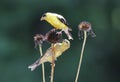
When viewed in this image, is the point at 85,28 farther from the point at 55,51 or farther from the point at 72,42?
the point at 72,42

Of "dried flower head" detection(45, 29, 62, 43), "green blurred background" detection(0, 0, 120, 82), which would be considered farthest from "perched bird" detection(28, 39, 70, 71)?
"green blurred background" detection(0, 0, 120, 82)

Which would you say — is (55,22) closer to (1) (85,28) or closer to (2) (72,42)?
(1) (85,28)

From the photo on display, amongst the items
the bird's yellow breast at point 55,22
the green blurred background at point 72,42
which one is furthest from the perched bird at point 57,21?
the green blurred background at point 72,42

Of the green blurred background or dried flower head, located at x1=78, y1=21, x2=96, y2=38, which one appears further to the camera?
the green blurred background

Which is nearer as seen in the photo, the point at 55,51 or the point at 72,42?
the point at 55,51

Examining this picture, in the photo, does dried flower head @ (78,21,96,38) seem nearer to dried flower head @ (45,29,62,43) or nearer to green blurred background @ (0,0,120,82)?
dried flower head @ (45,29,62,43)

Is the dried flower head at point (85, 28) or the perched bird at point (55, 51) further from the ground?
the dried flower head at point (85, 28)

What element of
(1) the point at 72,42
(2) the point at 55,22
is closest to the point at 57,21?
(2) the point at 55,22

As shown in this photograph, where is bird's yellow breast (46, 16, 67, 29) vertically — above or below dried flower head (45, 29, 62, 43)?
above

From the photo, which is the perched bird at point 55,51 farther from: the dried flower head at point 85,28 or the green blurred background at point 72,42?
the green blurred background at point 72,42

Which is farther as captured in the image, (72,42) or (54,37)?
(72,42)
